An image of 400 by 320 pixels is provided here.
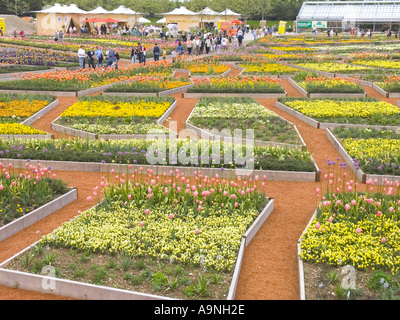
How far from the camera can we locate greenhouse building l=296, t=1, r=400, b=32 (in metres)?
71.5

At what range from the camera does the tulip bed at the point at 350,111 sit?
1638 centimetres

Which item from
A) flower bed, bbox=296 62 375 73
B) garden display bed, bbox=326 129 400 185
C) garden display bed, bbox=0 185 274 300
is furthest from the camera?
flower bed, bbox=296 62 375 73

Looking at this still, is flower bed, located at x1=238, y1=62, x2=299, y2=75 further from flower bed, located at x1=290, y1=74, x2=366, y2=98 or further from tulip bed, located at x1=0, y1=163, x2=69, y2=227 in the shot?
tulip bed, located at x1=0, y1=163, x2=69, y2=227

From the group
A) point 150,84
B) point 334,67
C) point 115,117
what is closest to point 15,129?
point 115,117

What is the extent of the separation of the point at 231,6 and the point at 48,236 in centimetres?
8221

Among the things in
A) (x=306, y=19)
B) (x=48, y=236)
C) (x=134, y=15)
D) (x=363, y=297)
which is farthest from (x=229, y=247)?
(x=306, y=19)

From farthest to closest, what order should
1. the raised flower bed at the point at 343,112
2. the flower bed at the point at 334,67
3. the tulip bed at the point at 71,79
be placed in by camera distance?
1. the flower bed at the point at 334,67
2. the tulip bed at the point at 71,79
3. the raised flower bed at the point at 343,112

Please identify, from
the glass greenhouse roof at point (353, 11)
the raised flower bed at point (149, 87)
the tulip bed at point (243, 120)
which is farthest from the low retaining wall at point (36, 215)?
the glass greenhouse roof at point (353, 11)

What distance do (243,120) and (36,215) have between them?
866cm

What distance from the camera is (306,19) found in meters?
76.4

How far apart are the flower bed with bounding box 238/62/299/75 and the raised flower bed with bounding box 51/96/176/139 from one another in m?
9.62

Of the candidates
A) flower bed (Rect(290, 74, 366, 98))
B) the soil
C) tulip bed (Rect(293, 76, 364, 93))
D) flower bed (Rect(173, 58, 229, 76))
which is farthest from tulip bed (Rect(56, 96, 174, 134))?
flower bed (Rect(173, 58, 229, 76))

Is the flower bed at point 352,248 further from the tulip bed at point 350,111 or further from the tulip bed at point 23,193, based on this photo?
the tulip bed at point 350,111

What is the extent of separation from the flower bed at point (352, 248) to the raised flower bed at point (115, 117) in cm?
721
